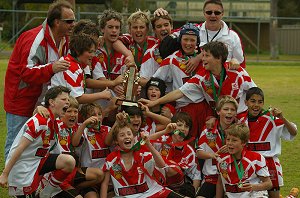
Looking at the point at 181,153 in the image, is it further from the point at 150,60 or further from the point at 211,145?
the point at 150,60

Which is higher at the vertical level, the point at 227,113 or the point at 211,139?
the point at 227,113

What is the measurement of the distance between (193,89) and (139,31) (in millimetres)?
1035

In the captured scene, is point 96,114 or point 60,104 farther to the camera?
point 96,114

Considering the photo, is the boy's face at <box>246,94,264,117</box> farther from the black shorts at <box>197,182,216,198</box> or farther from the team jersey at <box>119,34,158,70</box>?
the team jersey at <box>119,34,158,70</box>

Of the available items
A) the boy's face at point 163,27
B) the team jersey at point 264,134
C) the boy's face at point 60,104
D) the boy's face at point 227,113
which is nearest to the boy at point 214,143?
the boy's face at point 227,113

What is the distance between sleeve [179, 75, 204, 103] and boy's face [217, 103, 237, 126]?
0.46 metres

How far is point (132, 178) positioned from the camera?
772cm

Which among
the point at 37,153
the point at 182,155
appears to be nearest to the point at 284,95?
the point at 182,155

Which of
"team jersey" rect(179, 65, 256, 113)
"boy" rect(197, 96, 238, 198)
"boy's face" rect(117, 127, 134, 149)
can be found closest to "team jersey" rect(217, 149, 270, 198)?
"boy" rect(197, 96, 238, 198)

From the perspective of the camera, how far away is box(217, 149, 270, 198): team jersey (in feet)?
25.1

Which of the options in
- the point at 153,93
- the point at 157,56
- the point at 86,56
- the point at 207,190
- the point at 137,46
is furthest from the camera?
the point at 137,46

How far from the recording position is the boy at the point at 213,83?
806cm

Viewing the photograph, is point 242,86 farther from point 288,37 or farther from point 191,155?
point 288,37

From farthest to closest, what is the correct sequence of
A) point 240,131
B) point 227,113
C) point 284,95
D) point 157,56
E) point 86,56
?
1. point 284,95
2. point 157,56
3. point 86,56
4. point 227,113
5. point 240,131
